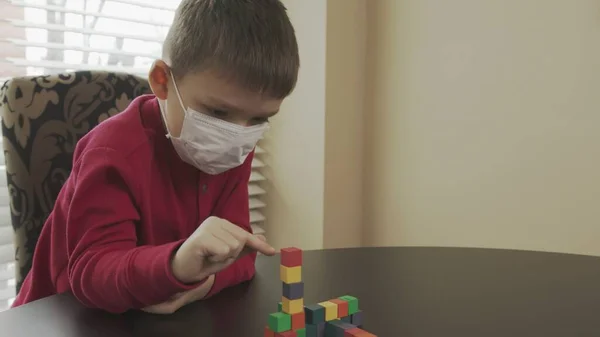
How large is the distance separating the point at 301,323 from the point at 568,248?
3.86 feet

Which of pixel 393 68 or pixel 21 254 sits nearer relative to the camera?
pixel 21 254

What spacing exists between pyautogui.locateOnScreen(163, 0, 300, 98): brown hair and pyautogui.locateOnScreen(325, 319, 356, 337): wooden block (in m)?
0.36

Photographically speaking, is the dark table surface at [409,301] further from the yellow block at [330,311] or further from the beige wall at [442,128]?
the beige wall at [442,128]

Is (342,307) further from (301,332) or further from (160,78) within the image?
(160,78)

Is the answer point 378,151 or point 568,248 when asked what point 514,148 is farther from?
point 378,151

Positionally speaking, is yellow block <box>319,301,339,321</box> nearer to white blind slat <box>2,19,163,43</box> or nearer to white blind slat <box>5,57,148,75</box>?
white blind slat <box>5,57,148,75</box>

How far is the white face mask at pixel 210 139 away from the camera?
87 centimetres

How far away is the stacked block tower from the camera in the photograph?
59 centimetres

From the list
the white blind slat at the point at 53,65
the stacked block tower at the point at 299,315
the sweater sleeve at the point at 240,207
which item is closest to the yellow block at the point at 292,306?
the stacked block tower at the point at 299,315

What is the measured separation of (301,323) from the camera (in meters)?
0.60

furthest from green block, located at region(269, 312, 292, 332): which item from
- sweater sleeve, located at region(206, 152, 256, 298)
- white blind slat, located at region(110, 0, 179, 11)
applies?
white blind slat, located at region(110, 0, 179, 11)

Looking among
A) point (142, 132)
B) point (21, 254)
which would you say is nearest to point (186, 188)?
point (142, 132)

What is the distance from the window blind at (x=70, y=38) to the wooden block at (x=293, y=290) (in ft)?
4.40

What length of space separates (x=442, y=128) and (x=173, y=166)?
1.10 m
